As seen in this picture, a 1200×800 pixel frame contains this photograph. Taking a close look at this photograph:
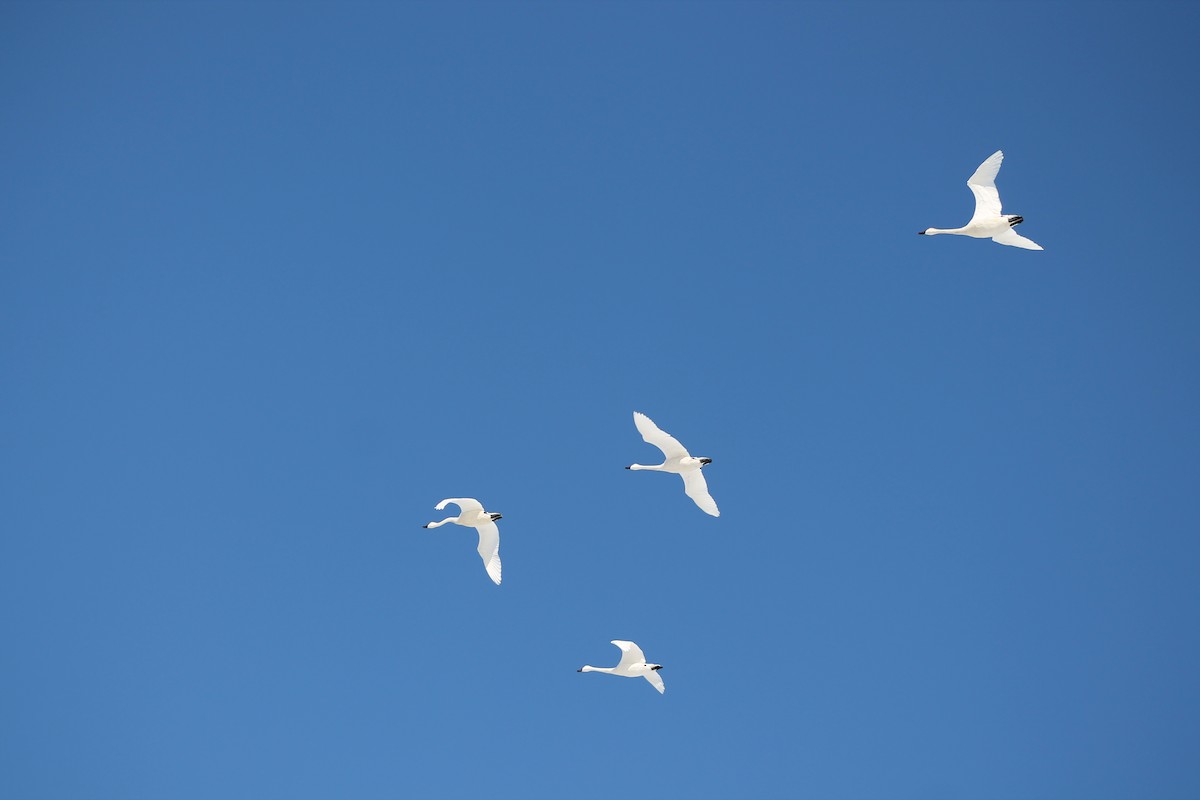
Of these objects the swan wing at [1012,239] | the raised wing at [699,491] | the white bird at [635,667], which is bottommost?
the white bird at [635,667]

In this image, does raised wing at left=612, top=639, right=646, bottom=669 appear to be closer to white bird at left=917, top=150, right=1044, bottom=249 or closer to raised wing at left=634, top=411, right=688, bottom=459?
raised wing at left=634, top=411, right=688, bottom=459

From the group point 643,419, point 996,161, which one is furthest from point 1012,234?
point 643,419

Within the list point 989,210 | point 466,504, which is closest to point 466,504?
point 466,504

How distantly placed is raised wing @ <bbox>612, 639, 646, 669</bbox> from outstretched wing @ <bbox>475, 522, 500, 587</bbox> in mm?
4226

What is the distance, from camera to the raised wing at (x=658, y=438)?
41.1m

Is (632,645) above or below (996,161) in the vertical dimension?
below

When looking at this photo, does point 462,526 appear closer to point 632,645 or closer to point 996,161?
point 632,645

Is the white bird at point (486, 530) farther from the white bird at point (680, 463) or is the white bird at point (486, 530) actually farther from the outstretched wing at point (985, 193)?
the outstretched wing at point (985, 193)

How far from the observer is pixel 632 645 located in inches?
1774

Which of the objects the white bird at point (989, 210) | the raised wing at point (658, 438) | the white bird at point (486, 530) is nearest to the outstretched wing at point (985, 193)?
the white bird at point (989, 210)

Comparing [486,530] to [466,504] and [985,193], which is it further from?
[985,193]

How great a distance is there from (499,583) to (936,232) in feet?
53.9

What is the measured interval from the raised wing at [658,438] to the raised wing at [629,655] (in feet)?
20.7

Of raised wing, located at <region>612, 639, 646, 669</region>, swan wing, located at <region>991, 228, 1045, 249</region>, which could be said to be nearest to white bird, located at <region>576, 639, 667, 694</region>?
raised wing, located at <region>612, 639, 646, 669</region>
